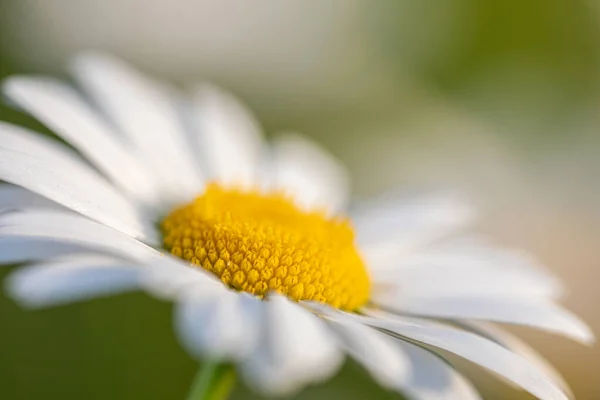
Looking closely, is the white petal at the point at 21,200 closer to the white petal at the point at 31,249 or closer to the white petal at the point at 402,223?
the white petal at the point at 31,249

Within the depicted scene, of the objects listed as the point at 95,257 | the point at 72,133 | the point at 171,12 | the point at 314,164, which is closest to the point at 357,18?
the point at 171,12

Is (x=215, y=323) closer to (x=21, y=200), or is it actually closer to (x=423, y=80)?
(x=21, y=200)

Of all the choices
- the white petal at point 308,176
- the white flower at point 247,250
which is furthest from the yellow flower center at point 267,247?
the white petal at point 308,176

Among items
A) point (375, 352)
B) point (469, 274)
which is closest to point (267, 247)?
point (375, 352)

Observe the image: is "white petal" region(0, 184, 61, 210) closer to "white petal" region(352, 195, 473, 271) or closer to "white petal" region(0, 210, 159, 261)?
"white petal" region(0, 210, 159, 261)

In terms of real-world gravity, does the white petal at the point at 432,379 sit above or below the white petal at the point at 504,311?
below

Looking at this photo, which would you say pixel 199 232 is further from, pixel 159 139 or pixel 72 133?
pixel 159 139

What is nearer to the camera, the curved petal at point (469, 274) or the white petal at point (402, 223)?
the curved petal at point (469, 274)

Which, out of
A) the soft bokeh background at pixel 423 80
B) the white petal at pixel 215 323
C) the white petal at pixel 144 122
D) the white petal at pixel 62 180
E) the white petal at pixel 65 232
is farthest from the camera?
the soft bokeh background at pixel 423 80

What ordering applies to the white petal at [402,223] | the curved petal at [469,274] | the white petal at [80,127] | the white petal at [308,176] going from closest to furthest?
the white petal at [80,127], the curved petal at [469,274], the white petal at [402,223], the white petal at [308,176]
